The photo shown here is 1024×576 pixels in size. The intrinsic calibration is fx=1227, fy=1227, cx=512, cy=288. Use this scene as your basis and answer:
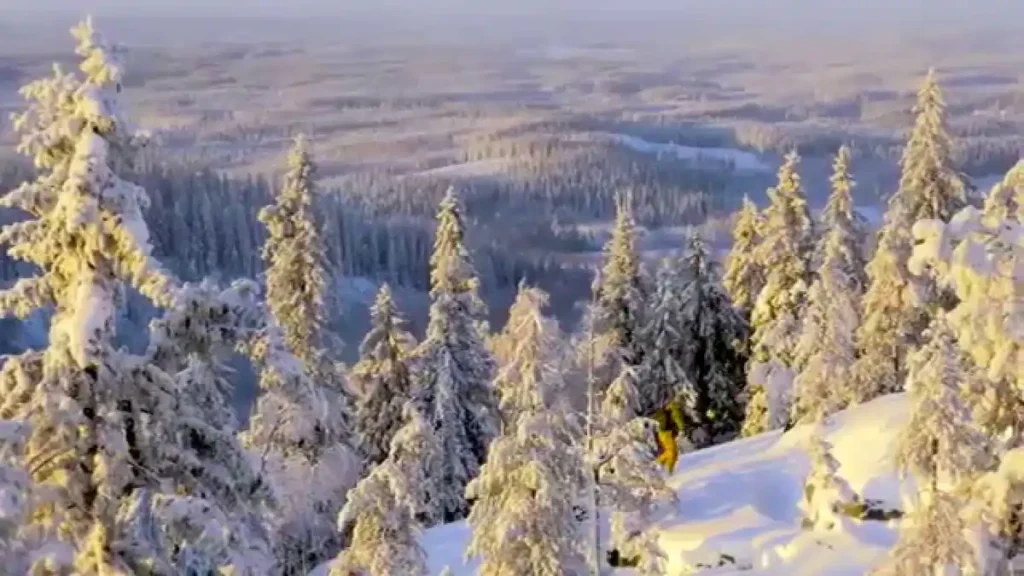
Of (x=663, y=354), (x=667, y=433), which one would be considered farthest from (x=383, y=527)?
(x=663, y=354)

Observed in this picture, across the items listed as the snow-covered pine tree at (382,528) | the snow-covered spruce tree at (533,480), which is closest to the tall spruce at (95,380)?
the snow-covered spruce tree at (533,480)

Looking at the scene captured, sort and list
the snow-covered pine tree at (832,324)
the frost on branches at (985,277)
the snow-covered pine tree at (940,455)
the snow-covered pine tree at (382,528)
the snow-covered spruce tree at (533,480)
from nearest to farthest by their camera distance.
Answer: the frost on branches at (985,277) < the snow-covered pine tree at (940,455) < the snow-covered spruce tree at (533,480) < the snow-covered pine tree at (382,528) < the snow-covered pine tree at (832,324)

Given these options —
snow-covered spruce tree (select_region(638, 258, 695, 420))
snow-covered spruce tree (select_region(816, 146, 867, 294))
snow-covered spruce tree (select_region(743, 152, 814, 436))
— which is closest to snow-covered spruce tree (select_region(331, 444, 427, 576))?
snow-covered spruce tree (select_region(816, 146, 867, 294))

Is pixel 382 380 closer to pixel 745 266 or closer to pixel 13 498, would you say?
pixel 745 266

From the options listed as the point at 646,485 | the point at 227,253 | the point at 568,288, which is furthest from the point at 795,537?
the point at 227,253

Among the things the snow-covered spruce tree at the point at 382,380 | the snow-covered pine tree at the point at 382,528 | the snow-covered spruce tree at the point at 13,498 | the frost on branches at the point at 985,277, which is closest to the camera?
the snow-covered spruce tree at the point at 13,498

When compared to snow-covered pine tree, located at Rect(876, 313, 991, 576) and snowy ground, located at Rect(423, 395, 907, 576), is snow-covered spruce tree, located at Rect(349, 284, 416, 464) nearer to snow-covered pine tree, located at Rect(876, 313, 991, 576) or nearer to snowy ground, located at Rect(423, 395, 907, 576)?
snowy ground, located at Rect(423, 395, 907, 576)

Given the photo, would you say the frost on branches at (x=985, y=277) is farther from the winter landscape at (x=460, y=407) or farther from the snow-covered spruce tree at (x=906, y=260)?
the snow-covered spruce tree at (x=906, y=260)
